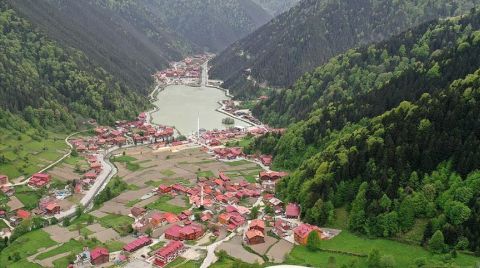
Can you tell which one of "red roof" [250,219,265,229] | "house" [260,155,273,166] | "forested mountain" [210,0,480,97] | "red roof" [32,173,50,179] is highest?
"forested mountain" [210,0,480,97]

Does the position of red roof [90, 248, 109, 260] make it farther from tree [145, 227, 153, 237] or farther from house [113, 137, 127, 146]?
house [113, 137, 127, 146]

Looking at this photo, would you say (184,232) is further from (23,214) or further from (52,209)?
(23,214)

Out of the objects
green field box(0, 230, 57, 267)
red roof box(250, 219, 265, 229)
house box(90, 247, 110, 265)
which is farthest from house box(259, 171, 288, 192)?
green field box(0, 230, 57, 267)

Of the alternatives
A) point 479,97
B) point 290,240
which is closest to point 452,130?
point 479,97

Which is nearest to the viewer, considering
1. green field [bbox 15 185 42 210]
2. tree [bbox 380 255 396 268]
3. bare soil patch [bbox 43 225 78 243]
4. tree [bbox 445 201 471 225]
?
tree [bbox 380 255 396 268]

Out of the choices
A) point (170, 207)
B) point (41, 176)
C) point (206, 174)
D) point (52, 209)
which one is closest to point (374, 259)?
point (170, 207)

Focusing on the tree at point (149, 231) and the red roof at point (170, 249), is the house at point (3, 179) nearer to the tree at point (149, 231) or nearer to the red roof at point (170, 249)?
the tree at point (149, 231)

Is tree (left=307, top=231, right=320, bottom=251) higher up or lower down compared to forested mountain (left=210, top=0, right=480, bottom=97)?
lower down
